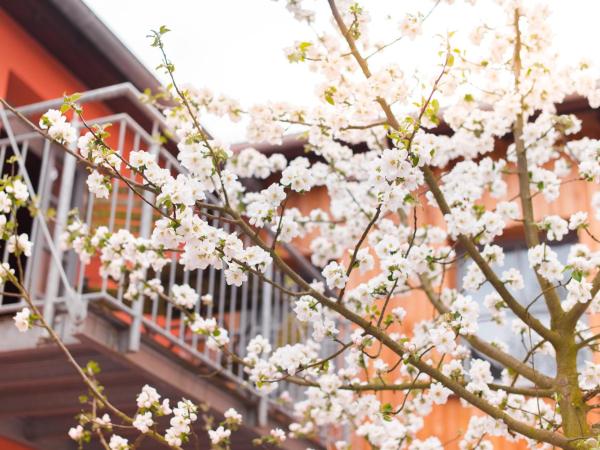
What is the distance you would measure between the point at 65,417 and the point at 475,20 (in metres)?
4.10

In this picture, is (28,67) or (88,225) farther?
(28,67)

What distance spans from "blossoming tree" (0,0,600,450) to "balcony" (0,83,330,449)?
176mm

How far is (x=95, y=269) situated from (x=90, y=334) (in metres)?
3.78

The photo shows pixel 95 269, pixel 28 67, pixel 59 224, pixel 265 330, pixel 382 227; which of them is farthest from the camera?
pixel 95 269

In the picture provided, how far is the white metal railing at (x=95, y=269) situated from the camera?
5.30m

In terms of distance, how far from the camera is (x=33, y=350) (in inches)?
207

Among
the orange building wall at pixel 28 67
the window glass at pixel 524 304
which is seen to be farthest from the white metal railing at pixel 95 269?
the window glass at pixel 524 304

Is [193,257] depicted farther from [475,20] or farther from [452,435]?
[452,435]

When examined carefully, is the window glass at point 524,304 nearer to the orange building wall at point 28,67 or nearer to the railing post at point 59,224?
the orange building wall at point 28,67

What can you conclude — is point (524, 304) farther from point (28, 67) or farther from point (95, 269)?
point (28, 67)

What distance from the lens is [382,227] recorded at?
702 cm

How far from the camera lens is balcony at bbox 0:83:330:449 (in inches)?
206

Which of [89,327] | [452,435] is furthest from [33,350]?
[452,435]

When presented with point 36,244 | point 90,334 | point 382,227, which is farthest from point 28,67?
point 90,334
